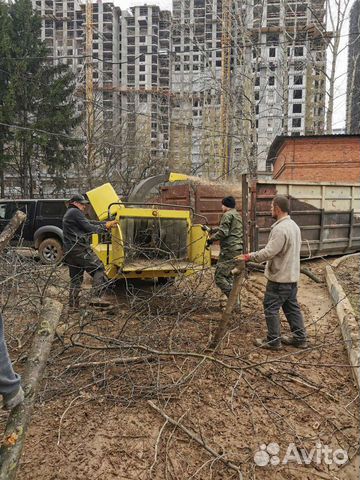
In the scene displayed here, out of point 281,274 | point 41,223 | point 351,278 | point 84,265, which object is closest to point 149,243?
point 84,265

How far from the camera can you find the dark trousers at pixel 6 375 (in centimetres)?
199

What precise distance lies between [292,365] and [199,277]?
172 centimetres

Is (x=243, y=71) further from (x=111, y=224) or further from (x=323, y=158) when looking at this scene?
(x=111, y=224)

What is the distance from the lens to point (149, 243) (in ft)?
21.3

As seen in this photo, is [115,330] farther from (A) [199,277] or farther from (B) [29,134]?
(B) [29,134]

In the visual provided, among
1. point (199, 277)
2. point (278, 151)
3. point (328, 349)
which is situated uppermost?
point (278, 151)

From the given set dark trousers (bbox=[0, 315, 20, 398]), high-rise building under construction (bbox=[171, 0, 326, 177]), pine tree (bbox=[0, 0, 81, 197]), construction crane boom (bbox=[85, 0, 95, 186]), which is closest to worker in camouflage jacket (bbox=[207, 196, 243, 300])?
dark trousers (bbox=[0, 315, 20, 398])

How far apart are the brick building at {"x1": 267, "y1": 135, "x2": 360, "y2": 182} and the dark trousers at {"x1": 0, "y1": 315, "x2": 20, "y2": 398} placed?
1767 centimetres

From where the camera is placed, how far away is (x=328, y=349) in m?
4.82

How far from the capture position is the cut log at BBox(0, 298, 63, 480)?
81.9 inches

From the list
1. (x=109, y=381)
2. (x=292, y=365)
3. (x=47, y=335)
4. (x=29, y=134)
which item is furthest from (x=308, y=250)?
(x=29, y=134)

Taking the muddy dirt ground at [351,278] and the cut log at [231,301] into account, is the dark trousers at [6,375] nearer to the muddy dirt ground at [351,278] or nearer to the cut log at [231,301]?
the cut log at [231,301]

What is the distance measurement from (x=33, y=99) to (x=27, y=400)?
2883 centimetres

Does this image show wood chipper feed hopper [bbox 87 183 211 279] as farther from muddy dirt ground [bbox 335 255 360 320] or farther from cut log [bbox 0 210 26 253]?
muddy dirt ground [bbox 335 255 360 320]
